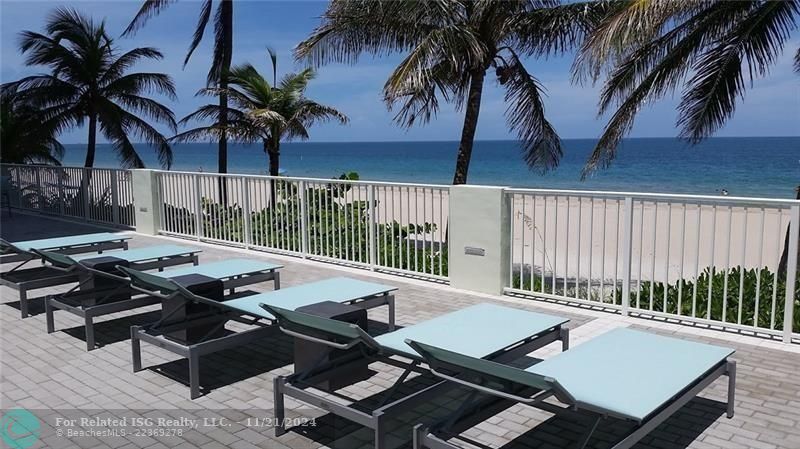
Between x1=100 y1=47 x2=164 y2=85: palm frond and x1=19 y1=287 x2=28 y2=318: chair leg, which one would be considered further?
x1=100 y1=47 x2=164 y2=85: palm frond

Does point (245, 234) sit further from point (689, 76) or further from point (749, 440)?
point (749, 440)

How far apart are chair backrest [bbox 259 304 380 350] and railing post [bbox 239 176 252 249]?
6493 millimetres

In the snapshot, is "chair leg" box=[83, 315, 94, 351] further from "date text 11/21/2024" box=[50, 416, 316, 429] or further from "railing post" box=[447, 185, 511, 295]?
"railing post" box=[447, 185, 511, 295]

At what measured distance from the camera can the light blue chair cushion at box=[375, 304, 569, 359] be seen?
13.6 ft

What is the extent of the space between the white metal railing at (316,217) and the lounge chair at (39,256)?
2.26 meters

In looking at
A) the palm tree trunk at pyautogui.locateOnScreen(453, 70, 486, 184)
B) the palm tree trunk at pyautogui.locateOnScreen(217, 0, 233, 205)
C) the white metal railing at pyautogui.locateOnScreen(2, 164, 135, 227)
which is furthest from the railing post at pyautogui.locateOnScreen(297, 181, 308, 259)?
the palm tree trunk at pyautogui.locateOnScreen(217, 0, 233, 205)

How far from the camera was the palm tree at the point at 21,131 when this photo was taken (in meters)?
18.9

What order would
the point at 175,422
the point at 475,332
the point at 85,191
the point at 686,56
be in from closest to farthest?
the point at 175,422 → the point at 475,332 → the point at 686,56 → the point at 85,191

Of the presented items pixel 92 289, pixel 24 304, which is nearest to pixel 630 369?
pixel 92 289

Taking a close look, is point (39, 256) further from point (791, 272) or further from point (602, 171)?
point (602, 171)

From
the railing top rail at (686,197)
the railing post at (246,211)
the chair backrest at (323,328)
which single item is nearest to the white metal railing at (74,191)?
the railing post at (246,211)

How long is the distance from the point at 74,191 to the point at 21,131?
625 centimetres

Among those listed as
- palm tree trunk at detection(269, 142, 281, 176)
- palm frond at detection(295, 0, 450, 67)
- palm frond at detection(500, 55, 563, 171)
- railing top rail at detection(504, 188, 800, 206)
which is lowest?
railing top rail at detection(504, 188, 800, 206)

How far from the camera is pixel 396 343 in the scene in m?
4.21
